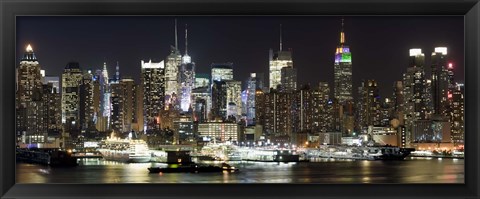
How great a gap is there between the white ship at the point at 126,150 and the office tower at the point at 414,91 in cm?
262

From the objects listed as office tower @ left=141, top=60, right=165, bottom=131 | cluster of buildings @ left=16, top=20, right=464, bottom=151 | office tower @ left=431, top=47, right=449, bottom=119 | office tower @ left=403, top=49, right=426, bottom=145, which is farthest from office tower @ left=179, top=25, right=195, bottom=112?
office tower @ left=431, top=47, right=449, bottom=119

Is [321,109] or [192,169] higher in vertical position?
[321,109]

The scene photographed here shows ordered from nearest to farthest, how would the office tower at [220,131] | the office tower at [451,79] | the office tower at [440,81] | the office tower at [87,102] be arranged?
the office tower at [451,79] → the office tower at [440,81] → the office tower at [220,131] → the office tower at [87,102]

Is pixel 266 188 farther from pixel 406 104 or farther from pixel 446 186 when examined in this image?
pixel 406 104

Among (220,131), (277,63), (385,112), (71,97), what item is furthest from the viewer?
(385,112)

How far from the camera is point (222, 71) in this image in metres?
5.91

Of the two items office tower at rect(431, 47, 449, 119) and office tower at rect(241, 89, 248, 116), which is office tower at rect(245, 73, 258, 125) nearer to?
office tower at rect(241, 89, 248, 116)

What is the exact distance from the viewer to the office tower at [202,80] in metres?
5.99

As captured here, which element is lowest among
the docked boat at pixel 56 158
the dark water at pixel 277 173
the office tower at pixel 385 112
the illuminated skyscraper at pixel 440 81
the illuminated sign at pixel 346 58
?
the dark water at pixel 277 173

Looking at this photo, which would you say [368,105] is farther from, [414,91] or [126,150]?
[126,150]

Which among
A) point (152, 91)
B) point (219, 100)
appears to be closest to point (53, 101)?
point (152, 91)
